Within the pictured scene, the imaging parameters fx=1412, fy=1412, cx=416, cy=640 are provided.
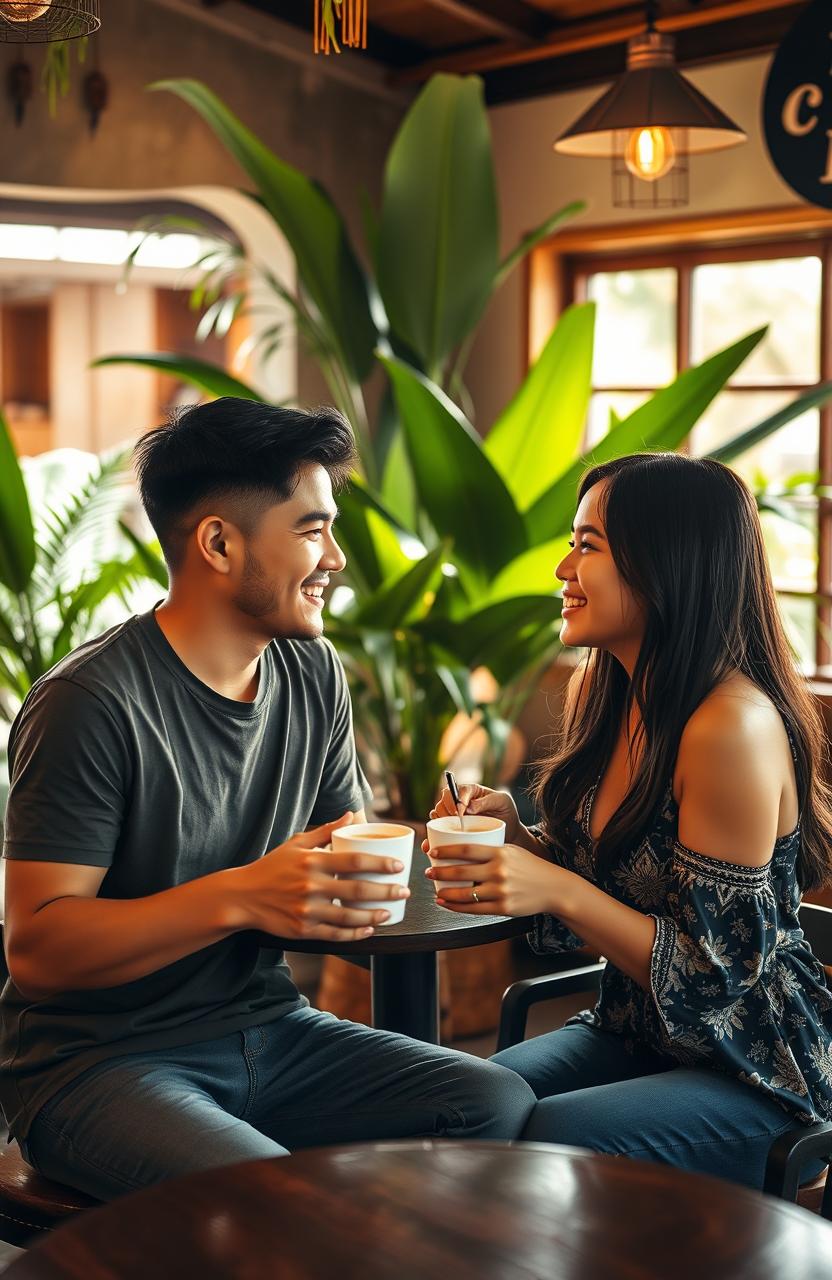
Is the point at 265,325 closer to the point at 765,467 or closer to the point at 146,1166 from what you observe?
the point at 765,467

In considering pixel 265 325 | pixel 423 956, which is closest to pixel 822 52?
pixel 265 325

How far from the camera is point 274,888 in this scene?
54.0 inches

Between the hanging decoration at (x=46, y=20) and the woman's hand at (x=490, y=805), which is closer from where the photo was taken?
the woman's hand at (x=490, y=805)

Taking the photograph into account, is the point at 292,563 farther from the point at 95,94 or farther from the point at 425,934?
the point at 95,94

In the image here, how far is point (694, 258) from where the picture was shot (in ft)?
13.8

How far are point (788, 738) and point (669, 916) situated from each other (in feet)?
0.81

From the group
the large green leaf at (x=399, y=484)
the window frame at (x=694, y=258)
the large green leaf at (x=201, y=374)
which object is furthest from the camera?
the window frame at (x=694, y=258)

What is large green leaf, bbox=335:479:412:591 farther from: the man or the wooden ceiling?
the wooden ceiling

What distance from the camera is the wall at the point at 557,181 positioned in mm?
3873

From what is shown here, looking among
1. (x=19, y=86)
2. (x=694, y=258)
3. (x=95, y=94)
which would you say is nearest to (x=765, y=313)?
(x=694, y=258)

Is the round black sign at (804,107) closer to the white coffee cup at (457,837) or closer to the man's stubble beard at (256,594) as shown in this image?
the man's stubble beard at (256,594)

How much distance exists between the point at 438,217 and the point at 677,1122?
7.92 feet

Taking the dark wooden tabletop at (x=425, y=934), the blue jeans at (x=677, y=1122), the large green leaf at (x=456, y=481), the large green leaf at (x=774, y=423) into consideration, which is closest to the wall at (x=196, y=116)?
the large green leaf at (x=456, y=481)

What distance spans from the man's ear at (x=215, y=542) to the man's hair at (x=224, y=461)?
2 centimetres
